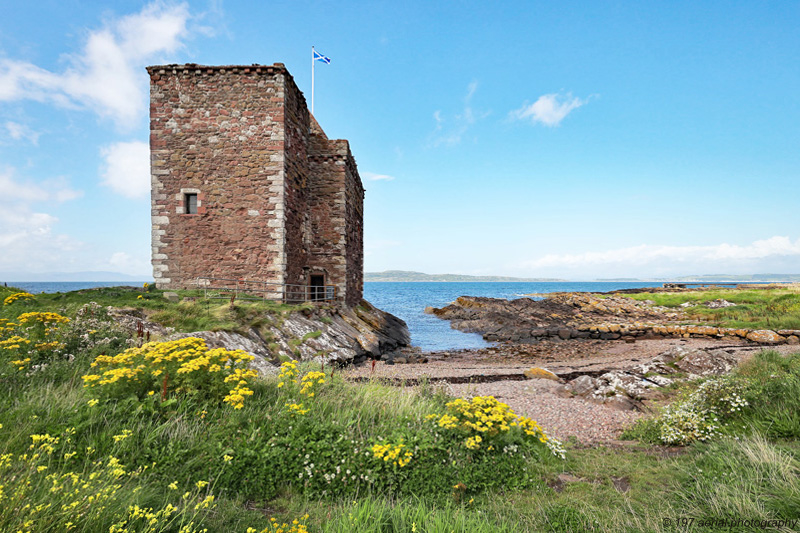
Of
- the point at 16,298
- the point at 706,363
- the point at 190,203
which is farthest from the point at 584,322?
the point at 16,298

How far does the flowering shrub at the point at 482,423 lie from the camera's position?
5.04 meters

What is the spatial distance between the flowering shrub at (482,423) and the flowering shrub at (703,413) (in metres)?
2.50

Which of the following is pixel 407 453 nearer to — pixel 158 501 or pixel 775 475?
pixel 158 501

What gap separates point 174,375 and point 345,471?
2884 millimetres

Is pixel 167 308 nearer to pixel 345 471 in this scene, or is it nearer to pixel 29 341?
pixel 29 341

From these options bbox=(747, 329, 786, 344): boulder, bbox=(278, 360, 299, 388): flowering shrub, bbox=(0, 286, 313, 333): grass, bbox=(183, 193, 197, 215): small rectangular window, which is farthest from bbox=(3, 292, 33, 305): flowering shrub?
bbox=(747, 329, 786, 344): boulder

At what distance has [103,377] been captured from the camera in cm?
507

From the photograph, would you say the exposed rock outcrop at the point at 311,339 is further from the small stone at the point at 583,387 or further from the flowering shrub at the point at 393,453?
the small stone at the point at 583,387

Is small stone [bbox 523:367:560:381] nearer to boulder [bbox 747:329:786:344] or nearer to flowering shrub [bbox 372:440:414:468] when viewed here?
flowering shrub [bbox 372:440:414:468]

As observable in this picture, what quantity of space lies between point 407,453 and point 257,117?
15.6m

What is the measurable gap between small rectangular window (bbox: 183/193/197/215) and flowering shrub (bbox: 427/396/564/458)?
14832mm

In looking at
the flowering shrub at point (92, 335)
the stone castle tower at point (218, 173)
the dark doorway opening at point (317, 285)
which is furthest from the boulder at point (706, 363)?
the flowering shrub at point (92, 335)

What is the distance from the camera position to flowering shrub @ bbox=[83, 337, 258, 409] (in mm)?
5000

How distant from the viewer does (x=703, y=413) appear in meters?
6.86
